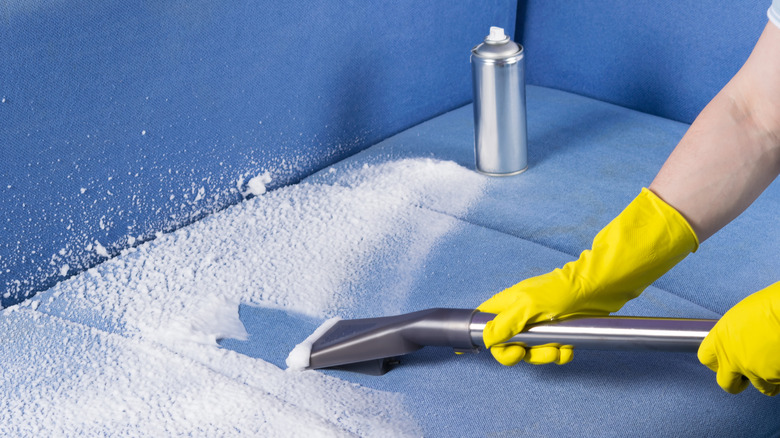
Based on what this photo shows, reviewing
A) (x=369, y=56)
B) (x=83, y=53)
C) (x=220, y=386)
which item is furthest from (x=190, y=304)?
(x=369, y=56)

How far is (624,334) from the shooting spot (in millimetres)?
982

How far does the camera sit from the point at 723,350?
3.00ft

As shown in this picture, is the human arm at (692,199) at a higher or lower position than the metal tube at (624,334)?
higher

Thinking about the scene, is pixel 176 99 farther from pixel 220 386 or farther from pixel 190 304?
pixel 220 386

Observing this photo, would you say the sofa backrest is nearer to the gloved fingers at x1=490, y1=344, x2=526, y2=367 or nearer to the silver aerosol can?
the silver aerosol can

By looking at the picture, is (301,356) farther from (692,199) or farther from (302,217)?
(692,199)

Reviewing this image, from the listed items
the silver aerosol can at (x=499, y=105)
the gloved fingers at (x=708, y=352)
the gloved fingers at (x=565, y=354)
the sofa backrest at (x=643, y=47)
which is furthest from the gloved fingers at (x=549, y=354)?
the sofa backrest at (x=643, y=47)

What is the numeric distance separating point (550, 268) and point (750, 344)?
1.45 feet

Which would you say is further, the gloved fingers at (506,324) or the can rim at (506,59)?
the can rim at (506,59)

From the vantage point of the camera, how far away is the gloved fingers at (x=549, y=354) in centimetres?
99

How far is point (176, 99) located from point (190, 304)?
426 millimetres

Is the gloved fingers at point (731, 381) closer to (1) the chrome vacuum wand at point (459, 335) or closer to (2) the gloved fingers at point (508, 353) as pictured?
(1) the chrome vacuum wand at point (459, 335)

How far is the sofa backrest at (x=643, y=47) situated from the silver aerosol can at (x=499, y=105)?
1.58 ft

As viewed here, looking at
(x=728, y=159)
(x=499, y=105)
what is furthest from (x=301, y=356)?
(x=499, y=105)
